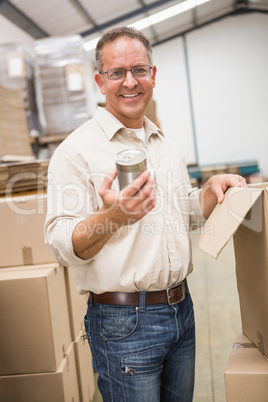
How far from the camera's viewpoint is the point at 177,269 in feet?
4.83

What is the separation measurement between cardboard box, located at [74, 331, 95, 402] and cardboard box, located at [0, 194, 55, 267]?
22.8 inches

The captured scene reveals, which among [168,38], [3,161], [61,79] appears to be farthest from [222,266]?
[168,38]

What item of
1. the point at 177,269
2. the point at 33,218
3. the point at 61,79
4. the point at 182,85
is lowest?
the point at 177,269

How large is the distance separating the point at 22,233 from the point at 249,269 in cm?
120

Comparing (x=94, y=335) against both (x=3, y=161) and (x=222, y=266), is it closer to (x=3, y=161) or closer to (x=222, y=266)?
(x=3, y=161)

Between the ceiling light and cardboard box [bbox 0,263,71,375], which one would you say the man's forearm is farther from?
the ceiling light

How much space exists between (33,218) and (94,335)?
892 millimetres

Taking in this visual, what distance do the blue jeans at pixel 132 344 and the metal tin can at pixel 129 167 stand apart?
0.44 m

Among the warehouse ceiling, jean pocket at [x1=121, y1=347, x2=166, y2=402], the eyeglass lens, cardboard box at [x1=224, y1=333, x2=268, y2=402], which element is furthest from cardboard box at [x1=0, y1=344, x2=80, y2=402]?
the warehouse ceiling

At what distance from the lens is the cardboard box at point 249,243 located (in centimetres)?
123

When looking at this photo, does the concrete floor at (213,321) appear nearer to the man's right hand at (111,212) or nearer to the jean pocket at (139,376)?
the jean pocket at (139,376)

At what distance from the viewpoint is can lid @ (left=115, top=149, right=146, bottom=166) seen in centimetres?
117

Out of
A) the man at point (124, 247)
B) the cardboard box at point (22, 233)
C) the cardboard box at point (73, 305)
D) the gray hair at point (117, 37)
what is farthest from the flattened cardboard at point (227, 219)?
the cardboard box at point (73, 305)

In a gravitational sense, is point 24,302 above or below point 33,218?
below
